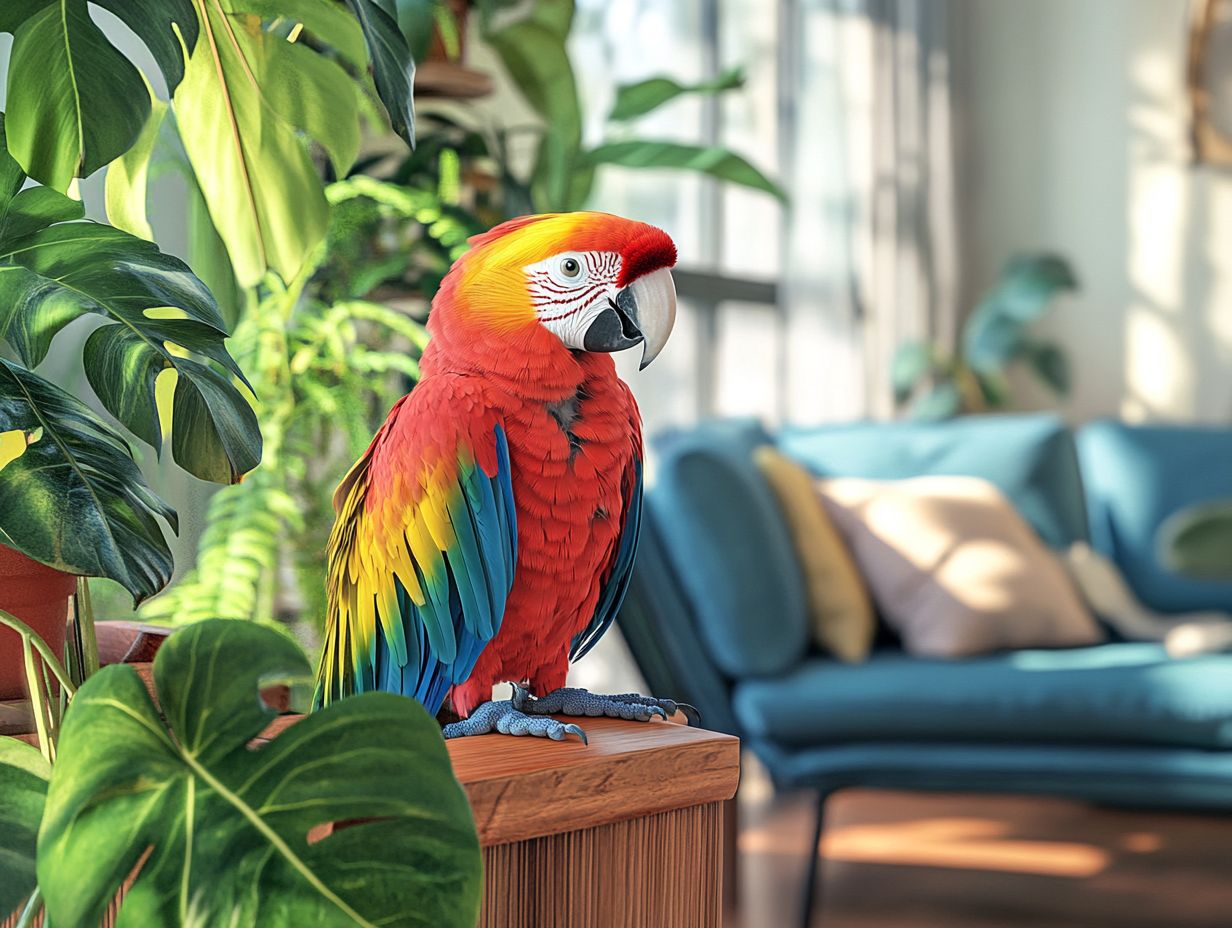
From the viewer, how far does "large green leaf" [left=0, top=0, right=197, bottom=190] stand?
0.52 meters

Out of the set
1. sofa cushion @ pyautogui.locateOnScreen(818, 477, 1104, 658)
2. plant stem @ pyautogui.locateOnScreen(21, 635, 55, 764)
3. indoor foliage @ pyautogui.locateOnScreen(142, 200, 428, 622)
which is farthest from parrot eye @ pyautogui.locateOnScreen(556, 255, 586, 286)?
sofa cushion @ pyautogui.locateOnScreen(818, 477, 1104, 658)

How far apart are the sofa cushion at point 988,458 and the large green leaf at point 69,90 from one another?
7.18ft

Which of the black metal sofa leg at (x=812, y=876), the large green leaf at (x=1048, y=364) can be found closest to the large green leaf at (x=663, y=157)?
the black metal sofa leg at (x=812, y=876)

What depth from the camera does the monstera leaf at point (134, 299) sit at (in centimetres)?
59

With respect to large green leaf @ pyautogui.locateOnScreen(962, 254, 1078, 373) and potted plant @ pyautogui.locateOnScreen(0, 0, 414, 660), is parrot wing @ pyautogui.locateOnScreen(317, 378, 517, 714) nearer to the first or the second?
potted plant @ pyautogui.locateOnScreen(0, 0, 414, 660)

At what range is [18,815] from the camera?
1.62ft

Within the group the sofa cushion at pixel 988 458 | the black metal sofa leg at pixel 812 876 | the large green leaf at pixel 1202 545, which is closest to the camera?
the large green leaf at pixel 1202 545

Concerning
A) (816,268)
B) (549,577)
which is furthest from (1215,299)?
(549,577)

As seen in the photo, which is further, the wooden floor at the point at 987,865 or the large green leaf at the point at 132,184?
the wooden floor at the point at 987,865

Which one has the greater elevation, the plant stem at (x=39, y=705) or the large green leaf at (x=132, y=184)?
the large green leaf at (x=132, y=184)

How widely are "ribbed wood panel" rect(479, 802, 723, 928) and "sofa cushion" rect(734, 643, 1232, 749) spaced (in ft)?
4.43

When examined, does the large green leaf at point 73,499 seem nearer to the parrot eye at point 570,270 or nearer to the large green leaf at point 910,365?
the parrot eye at point 570,270

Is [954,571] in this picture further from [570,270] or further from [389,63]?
[389,63]

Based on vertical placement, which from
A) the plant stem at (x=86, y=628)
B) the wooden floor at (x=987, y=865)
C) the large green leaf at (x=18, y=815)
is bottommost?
the wooden floor at (x=987, y=865)
